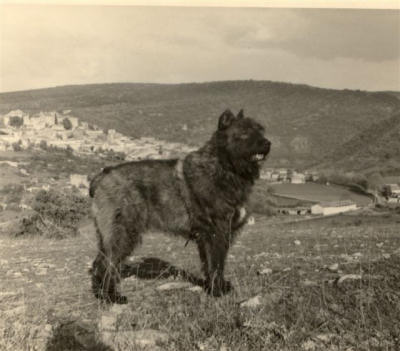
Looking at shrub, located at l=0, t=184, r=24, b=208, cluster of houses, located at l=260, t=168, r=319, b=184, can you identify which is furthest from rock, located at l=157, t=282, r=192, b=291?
shrub, located at l=0, t=184, r=24, b=208

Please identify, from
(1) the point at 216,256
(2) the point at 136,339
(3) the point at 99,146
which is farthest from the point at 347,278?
(3) the point at 99,146

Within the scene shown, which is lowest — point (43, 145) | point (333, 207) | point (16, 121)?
point (43, 145)

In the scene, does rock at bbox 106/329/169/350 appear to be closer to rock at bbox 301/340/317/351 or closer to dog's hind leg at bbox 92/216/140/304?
rock at bbox 301/340/317/351

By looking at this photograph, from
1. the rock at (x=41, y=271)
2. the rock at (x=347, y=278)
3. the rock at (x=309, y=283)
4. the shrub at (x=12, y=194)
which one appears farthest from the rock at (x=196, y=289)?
the shrub at (x=12, y=194)

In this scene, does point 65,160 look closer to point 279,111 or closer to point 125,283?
point 279,111

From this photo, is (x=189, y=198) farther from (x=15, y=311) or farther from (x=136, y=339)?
(x=15, y=311)

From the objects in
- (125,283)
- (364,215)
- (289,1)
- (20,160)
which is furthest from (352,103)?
(125,283)

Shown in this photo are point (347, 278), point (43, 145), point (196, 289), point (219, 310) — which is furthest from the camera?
point (43, 145)

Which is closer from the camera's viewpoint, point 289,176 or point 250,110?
point 289,176
